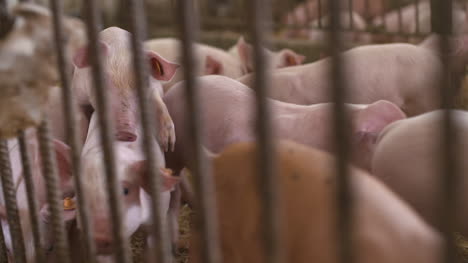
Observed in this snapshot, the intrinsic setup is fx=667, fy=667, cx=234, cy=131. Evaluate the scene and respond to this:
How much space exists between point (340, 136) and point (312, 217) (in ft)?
0.60

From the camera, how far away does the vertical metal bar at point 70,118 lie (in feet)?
2.56

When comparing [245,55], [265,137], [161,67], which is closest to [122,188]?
[161,67]

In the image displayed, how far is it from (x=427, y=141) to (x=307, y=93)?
78 cm

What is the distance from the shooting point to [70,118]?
0.82 meters

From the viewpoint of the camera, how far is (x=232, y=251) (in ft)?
2.68

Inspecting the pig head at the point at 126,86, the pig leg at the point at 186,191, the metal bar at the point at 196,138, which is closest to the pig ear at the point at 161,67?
the pig head at the point at 126,86

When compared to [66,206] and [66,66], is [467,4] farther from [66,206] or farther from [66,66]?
[66,66]

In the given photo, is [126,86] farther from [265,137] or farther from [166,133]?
[265,137]

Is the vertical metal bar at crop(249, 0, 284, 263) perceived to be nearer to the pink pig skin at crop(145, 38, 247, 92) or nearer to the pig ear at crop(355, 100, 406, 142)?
the pig ear at crop(355, 100, 406, 142)

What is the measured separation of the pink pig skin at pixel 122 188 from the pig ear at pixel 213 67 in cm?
80

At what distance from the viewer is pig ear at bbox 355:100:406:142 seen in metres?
1.29

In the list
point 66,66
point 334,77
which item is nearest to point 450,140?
point 334,77

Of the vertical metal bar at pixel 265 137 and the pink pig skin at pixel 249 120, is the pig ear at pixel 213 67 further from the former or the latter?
the vertical metal bar at pixel 265 137

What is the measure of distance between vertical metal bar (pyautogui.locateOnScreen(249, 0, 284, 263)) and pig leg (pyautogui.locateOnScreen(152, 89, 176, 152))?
79 cm
